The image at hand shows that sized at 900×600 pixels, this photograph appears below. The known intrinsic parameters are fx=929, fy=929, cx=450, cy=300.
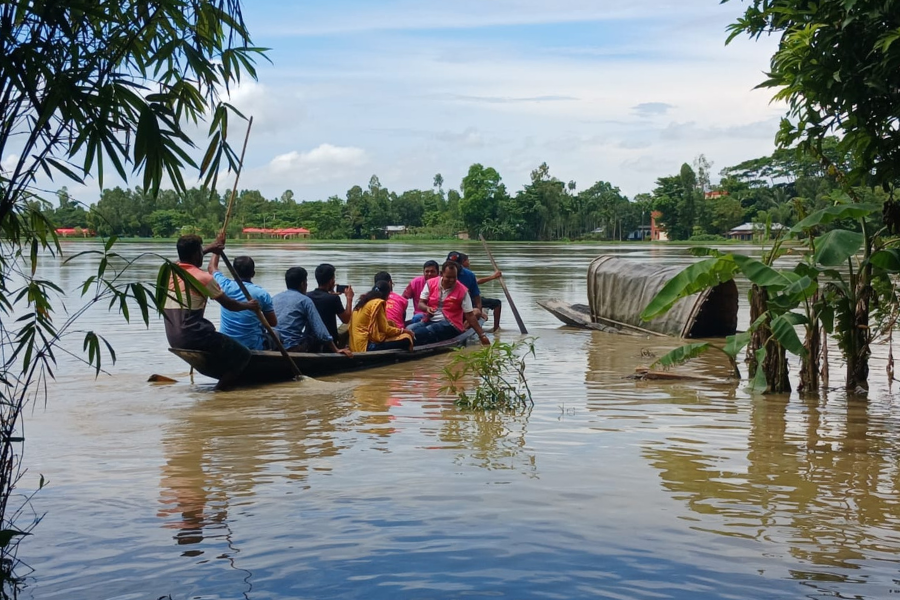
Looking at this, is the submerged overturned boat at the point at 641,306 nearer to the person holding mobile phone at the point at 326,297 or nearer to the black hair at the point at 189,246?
the person holding mobile phone at the point at 326,297

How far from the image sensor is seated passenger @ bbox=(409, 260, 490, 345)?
12.2 metres

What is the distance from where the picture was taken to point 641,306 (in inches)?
571

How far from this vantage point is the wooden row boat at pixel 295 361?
29.3ft

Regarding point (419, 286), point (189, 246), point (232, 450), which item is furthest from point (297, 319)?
point (232, 450)

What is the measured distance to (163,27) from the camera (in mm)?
3793

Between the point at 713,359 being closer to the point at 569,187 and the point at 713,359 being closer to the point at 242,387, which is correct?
the point at 242,387

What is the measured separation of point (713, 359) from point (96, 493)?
825 centimetres

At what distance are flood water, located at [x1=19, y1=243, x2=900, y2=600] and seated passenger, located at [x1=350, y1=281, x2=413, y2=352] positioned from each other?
1.78 m

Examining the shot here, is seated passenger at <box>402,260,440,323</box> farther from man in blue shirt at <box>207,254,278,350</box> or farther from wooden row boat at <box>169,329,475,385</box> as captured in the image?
man in blue shirt at <box>207,254,278,350</box>

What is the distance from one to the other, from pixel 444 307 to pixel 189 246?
4.83m

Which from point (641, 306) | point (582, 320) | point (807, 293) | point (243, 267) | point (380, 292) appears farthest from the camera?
point (582, 320)

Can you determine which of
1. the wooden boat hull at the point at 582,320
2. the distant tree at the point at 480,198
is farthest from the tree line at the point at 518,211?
the wooden boat hull at the point at 582,320

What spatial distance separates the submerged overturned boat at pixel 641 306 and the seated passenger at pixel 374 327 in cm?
446

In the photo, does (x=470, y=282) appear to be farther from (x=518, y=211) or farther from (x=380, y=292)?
(x=518, y=211)
